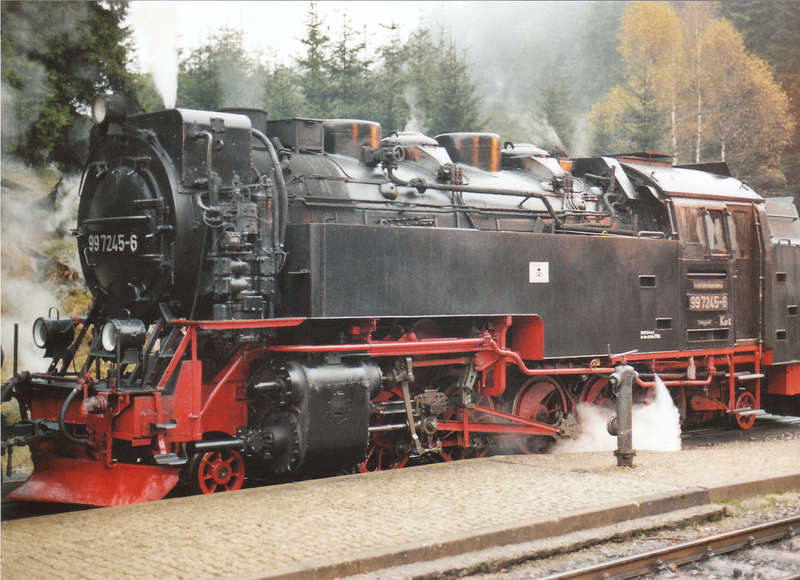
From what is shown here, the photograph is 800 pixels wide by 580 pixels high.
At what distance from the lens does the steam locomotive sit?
21.4 ft

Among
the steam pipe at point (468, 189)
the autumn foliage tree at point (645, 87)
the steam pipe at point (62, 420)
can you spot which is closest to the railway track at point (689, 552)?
the steam pipe at point (62, 420)

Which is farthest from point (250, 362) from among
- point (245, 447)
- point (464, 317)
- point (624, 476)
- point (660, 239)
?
point (660, 239)

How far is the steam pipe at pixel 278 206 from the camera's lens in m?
6.83

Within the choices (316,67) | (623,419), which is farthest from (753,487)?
(316,67)

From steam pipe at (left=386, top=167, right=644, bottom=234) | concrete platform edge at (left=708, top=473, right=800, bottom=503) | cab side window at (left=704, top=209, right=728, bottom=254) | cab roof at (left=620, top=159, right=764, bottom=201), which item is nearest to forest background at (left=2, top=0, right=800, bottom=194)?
cab roof at (left=620, top=159, right=764, bottom=201)

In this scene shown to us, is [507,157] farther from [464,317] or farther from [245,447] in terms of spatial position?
[245,447]

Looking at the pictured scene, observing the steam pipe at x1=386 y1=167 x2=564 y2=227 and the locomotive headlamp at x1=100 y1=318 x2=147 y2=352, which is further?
the steam pipe at x1=386 y1=167 x2=564 y2=227

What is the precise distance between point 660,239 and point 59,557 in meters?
6.92

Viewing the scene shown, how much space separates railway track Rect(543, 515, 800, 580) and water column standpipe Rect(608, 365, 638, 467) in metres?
1.56

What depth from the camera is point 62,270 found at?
564 inches

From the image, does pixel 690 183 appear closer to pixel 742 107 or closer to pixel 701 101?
pixel 742 107

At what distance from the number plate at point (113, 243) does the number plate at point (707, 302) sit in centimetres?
596

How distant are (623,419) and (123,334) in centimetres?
402

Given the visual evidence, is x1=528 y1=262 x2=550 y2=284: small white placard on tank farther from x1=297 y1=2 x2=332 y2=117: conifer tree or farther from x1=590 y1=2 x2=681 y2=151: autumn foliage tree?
x1=590 y1=2 x2=681 y2=151: autumn foliage tree
